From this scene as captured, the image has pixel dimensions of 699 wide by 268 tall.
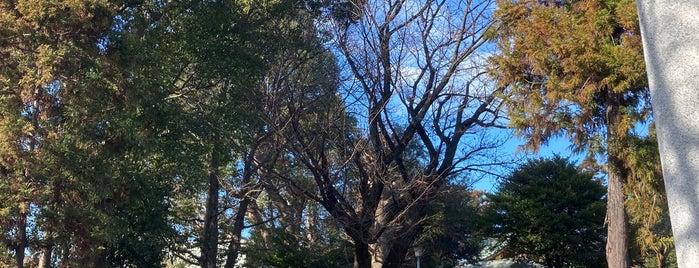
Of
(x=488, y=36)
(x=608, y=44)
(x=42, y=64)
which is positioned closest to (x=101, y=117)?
(x=42, y=64)

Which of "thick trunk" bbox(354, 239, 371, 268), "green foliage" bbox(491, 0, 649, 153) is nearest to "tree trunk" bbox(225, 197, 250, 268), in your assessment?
"thick trunk" bbox(354, 239, 371, 268)

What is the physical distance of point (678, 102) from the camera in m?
4.24

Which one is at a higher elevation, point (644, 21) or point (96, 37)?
point (96, 37)

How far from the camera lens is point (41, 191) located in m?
12.6

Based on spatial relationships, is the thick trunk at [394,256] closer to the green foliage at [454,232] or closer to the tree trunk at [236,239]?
the green foliage at [454,232]

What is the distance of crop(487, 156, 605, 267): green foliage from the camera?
23.2 metres

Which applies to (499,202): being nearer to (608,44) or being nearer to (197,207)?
(197,207)

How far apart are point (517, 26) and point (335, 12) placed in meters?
4.89

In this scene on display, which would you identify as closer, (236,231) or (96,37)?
(96,37)

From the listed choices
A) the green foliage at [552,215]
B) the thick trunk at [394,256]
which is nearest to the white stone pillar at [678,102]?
the thick trunk at [394,256]

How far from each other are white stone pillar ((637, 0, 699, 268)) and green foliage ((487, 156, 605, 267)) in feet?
61.1

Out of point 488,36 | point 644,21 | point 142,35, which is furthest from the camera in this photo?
point 488,36

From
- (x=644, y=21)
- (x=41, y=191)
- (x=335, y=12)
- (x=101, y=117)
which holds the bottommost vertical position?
(x=644, y=21)

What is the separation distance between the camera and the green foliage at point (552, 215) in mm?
23219
